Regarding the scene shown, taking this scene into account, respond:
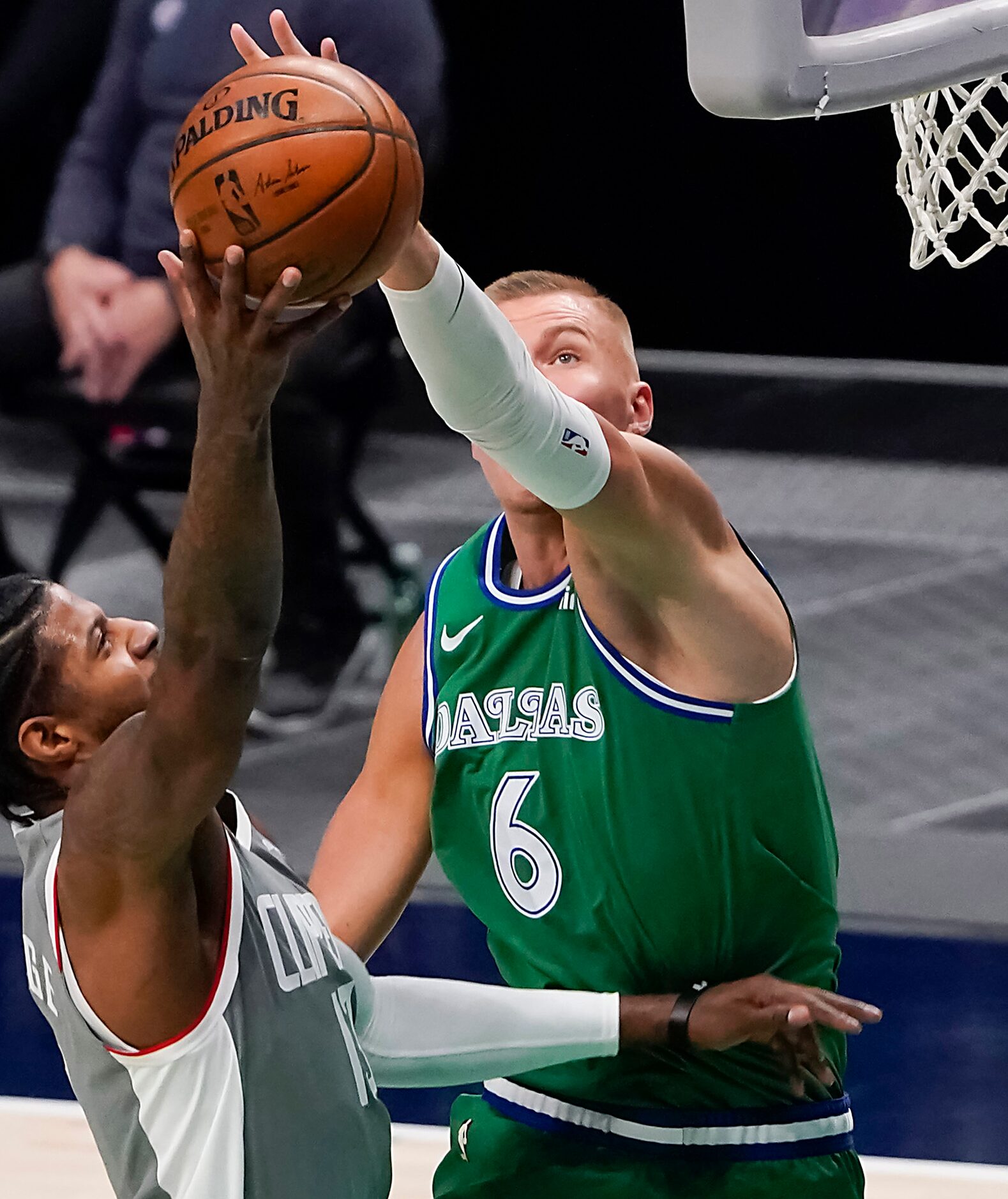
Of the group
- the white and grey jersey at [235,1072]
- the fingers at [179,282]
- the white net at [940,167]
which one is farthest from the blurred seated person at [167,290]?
the fingers at [179,282]

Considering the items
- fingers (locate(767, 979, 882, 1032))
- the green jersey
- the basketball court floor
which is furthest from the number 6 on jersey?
the basketball court floor

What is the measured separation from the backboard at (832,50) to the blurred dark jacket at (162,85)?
4.95m

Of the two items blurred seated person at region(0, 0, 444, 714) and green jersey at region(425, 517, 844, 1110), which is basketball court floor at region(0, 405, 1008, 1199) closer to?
blurred seated person at region(0, 0, 444, 714)

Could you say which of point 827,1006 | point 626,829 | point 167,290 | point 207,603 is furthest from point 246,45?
point 167,290

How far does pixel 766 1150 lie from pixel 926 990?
2.67 metres

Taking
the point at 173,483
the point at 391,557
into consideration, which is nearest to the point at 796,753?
the point at 391,557

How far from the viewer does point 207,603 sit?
2002 mm

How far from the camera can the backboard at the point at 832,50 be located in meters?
2.42

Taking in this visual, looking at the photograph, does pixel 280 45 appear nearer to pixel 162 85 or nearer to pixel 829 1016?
pixel 829 1016

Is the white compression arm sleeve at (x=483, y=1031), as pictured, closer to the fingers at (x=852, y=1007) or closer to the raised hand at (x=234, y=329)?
the fingers at (x=852, y=1007)

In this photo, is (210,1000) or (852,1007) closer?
(210,1000)

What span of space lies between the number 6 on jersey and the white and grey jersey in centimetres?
44

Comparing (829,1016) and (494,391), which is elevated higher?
(494,391)

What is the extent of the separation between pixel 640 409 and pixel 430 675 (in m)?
0.55
